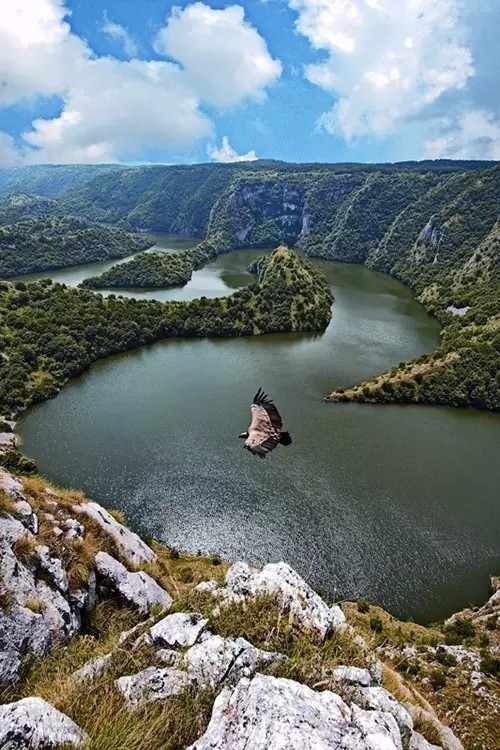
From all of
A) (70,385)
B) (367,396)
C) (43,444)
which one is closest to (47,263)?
(70,385)

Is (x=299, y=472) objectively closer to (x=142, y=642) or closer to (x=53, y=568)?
(x=53, y=568)

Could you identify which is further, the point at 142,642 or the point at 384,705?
the point at 142,642

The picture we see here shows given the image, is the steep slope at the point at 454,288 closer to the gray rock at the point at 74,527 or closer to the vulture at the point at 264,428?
the vulture at the point at 264,428

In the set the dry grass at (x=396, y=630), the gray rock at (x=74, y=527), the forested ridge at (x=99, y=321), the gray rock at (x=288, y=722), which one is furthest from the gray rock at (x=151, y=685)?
the forested ridge at (x=99, y=321)

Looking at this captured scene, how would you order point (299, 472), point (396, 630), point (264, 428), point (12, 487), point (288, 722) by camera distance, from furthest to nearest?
point (299, 472) < point (396, 630) < point (264, 428) < point (12, 487) < point (288, 722)

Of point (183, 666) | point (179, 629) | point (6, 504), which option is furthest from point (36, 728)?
point (6, 504)

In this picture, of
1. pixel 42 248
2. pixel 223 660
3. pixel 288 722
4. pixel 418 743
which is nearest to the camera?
pixel 288 722

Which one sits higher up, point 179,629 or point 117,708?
point 117,708

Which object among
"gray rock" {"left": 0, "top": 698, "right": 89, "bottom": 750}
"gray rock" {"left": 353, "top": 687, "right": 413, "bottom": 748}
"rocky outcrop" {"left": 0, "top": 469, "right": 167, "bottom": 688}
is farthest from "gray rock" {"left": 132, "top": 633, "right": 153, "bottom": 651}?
"gray rock" {"left": 353, "top": 687, "right": 413, "bottom": 748}

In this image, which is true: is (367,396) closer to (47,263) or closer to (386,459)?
(386,459)
